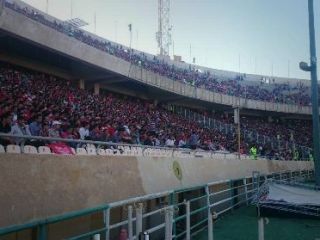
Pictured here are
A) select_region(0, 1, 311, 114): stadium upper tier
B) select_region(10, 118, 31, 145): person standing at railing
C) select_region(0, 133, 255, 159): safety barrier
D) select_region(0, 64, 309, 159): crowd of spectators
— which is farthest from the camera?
select_region(0, 1, 311, 114): stadium upper tier

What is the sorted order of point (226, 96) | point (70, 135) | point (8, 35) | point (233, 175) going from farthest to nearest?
point (226, 96)
point (8, 35)
point (233, 175)
point (70, 135)

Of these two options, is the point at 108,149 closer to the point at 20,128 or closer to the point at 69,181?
the point at 20,128

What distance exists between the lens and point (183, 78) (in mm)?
38812

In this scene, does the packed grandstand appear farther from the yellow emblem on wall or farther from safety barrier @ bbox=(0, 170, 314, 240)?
safety barrier @ bbox=(0, 170, 314, 240)

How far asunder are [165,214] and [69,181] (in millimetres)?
2507

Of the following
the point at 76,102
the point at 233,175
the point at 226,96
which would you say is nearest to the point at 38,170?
the point at 233,175

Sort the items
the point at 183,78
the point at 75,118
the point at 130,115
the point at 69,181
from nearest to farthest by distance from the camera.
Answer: the point at 69,181 → the point at 75,118 → the point at 130,115 → the point at 183,78

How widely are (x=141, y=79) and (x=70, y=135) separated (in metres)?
20.0

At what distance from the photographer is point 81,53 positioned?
24.8 m

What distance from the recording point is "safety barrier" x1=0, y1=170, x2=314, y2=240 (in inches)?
161

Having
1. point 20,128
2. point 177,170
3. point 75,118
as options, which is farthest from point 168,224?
point 75,118

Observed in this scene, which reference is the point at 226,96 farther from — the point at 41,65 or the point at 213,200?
the point at 213,200

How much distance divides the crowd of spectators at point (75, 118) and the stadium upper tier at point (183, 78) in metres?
2.70

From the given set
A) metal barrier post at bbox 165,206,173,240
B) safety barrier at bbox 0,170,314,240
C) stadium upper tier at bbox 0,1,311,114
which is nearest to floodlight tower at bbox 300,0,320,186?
safety barrier at bbox 0,170,314,240
